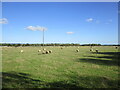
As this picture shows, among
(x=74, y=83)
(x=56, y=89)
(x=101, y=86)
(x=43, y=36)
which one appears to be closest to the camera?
(x=56, y=89)

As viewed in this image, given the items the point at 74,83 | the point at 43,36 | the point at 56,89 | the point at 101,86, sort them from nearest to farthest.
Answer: the point at 56,89 → the point at 101,86 → the point at 74,83 → the point at 43,36

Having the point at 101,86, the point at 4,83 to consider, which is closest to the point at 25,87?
the point at 4,83

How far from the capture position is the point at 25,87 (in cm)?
669

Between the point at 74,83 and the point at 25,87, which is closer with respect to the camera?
the point at 25,87

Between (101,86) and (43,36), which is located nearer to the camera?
(101,86)

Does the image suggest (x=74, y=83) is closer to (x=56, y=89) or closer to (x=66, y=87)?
(x=66, y=87)

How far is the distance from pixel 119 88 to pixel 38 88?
181 inches

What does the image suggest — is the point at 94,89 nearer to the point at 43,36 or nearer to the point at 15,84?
the point at 15,84

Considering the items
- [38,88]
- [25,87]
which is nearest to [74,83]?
[38,88]

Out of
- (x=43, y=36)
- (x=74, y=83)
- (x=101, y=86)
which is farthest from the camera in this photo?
(x=43, y=36)

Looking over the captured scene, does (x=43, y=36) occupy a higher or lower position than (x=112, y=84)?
higher

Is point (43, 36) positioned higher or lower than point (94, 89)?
higher

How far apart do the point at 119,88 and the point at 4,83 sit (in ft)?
22.3

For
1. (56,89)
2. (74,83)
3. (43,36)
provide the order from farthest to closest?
(43,36) → (74,83) → (56,89)
